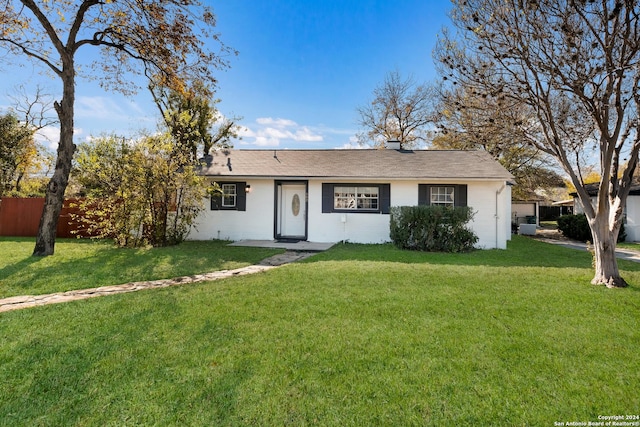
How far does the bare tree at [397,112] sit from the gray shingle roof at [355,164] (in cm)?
1103

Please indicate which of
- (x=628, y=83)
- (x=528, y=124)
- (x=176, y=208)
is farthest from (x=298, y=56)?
(x=628, y=83)

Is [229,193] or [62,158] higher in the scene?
[62,158]

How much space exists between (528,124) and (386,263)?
436 cm

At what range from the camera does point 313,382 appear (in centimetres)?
261

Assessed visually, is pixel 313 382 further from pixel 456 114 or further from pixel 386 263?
pixel 456 114

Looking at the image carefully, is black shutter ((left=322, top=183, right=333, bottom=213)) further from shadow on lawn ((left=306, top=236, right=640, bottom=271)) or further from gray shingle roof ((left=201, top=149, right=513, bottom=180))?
shadow on lawn ((left=306, top=236, right=640, bottom=271))

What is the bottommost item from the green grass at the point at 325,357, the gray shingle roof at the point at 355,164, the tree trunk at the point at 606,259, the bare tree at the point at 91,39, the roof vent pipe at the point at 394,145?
the green grass at the point at 325,357

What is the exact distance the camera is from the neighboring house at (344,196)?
35.7 ft

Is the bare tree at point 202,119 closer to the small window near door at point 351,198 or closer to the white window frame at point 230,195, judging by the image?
the white window frame at point 230,195

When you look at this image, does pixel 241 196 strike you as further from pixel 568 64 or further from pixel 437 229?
pixel 568 64

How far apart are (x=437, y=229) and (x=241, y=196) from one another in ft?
23.8

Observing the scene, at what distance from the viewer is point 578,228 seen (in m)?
15.2

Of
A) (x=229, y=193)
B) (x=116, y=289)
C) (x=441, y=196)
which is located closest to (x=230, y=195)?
(x=229, y=193)

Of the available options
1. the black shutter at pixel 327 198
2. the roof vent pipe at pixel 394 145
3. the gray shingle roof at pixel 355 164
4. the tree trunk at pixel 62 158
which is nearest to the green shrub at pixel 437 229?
the gray shingle roof at pixel 355 164
